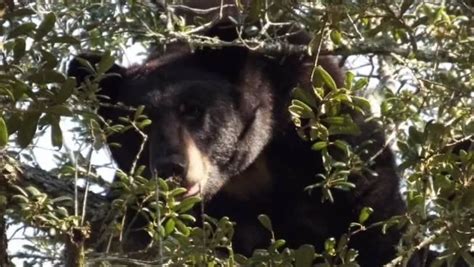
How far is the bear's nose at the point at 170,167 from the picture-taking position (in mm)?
5184

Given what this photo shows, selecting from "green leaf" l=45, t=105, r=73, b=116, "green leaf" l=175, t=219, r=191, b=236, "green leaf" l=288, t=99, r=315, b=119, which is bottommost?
"green leaf" l=175, t=219, r=191, b=236

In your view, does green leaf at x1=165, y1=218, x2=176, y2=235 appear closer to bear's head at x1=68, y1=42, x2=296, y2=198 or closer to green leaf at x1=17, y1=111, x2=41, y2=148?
green leaf at x1=17, y1=111, x2=41, y2=148

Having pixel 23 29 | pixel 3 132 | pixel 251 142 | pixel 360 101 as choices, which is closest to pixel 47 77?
pixel 23 29

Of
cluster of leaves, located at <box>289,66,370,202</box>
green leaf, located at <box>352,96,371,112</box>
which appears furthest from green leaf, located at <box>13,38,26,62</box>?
green leaf, located at <box>352,96,371,112</box>

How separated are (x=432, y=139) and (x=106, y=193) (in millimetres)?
1703

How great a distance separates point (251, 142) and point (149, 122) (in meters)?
2.25

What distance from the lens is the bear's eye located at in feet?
19.7

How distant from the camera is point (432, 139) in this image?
12.6ft

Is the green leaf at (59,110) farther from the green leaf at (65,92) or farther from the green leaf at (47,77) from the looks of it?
the green leaf at (47,77)

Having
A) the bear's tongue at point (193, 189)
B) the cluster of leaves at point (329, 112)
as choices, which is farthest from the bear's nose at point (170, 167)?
the cluster of leaves at point (329, 112)

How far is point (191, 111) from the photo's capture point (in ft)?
19.9

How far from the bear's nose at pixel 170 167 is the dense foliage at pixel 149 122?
0.27m

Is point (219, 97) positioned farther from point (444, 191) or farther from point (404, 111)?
point (444, 191)

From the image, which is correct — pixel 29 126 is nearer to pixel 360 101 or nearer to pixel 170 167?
pixel 360 101
